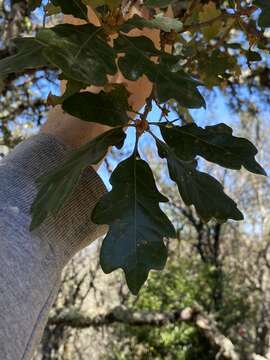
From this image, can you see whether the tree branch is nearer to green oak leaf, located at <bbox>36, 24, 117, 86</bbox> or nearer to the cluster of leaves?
the cluster of leaves

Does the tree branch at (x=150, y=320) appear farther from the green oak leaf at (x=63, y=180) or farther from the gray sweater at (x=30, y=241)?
the green oak leaf at (x=63, y=180)

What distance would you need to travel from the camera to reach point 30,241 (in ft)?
1.94

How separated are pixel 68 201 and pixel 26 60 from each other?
0.63ft

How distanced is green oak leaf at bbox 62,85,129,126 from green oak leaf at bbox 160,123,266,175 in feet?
0.17

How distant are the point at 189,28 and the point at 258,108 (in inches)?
141

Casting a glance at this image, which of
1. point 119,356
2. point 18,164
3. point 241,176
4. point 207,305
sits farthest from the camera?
point 241,176

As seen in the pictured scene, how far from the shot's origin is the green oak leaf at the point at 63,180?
526mm

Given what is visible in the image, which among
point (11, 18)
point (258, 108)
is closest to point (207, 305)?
point (258, 108)

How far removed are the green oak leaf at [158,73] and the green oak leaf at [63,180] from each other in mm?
83

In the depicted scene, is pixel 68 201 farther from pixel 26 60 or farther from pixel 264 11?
pixel 264 11

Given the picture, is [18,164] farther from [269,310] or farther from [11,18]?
[269,310]

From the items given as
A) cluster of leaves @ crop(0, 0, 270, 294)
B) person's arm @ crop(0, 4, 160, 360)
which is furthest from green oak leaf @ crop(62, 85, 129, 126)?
person's arm @ crop(0, 4, 160, 360)

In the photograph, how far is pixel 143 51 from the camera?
21.6 inches

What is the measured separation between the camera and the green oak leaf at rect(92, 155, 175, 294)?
0.53 m
